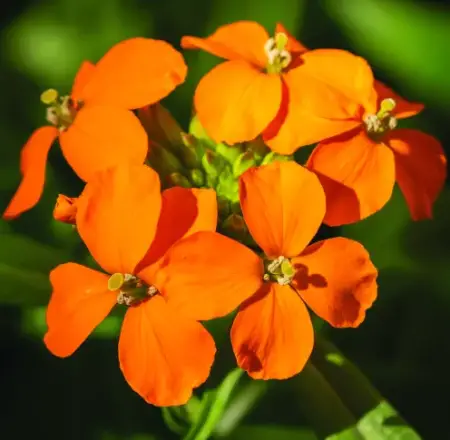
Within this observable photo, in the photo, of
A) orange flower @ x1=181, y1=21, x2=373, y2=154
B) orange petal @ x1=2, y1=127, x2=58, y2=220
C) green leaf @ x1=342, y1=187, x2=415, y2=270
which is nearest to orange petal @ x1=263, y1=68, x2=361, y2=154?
orange flower @ x1=181, y1=21, x2=373, y2=154

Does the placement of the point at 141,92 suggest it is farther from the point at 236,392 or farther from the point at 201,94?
the point at 236,392

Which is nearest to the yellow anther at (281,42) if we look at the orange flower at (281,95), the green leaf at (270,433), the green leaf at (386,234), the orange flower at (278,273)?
the orange flower at (281,95)

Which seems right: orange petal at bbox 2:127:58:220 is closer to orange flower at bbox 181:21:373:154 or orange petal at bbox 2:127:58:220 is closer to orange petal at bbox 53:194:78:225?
orange petal at bbox 53:194:78:225

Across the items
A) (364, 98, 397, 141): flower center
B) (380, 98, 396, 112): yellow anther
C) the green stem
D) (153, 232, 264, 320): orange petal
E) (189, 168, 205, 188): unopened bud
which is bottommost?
the green stem

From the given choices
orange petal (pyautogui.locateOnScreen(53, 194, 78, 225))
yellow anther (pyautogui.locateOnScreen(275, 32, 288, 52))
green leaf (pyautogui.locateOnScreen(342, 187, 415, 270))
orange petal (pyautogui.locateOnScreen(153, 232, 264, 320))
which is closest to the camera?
orange petal (pyautogui.locateOnScreen(153, 232, 264, 320))

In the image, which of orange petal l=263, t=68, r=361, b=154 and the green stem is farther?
the green stem

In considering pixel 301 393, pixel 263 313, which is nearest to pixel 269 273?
pixel 263 313

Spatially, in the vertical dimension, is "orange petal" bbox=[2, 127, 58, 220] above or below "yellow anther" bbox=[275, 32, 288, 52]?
below
